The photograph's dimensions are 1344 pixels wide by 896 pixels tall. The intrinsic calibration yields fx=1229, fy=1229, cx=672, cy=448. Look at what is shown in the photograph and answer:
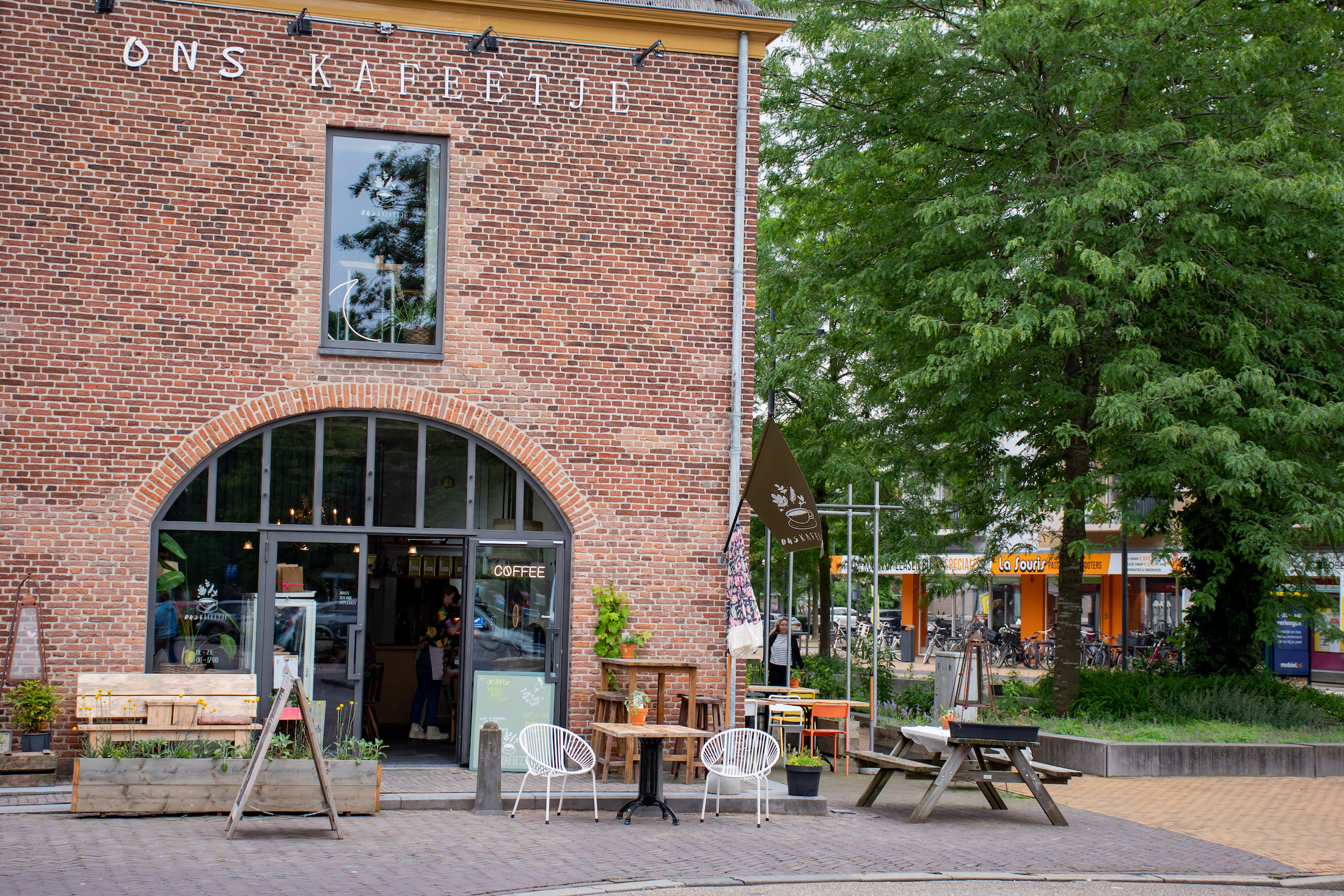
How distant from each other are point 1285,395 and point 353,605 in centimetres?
1094

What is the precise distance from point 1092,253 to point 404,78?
7.72m

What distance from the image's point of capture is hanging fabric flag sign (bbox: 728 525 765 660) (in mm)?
Result: 11742

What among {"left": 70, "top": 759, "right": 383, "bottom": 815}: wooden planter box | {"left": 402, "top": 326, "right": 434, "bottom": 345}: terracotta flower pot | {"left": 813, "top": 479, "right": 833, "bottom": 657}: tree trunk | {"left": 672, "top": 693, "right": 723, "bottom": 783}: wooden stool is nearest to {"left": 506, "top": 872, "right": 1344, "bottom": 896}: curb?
{"left": 70, "top": 759, "right": 383, "bottom": 815}: wooden planter box

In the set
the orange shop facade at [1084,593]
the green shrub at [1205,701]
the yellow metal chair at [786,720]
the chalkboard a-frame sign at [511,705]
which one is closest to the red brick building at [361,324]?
the chalkboard a-frame sign at [511,705]

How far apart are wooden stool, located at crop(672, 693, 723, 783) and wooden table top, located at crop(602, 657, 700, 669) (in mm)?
333

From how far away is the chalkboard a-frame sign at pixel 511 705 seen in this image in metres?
11.7

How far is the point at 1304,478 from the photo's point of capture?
14.9 meters

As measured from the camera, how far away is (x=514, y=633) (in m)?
12.0

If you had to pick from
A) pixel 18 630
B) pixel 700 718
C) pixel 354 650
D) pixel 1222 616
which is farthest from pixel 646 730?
pixel 1222 616

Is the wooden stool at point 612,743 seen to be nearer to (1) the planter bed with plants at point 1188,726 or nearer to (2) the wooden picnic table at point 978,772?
(2) the wooden picnic table at point 978,772

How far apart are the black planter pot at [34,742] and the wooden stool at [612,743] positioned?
471cm

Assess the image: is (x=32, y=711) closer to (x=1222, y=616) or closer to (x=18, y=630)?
(x=18, y=630)

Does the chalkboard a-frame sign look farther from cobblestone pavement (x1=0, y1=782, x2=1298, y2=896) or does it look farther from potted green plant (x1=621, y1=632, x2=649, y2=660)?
cobblestone pavement (x1=0, y1=782, x2=1298, y2=896)

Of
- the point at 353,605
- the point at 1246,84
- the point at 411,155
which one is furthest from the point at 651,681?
the point at 1246,84
